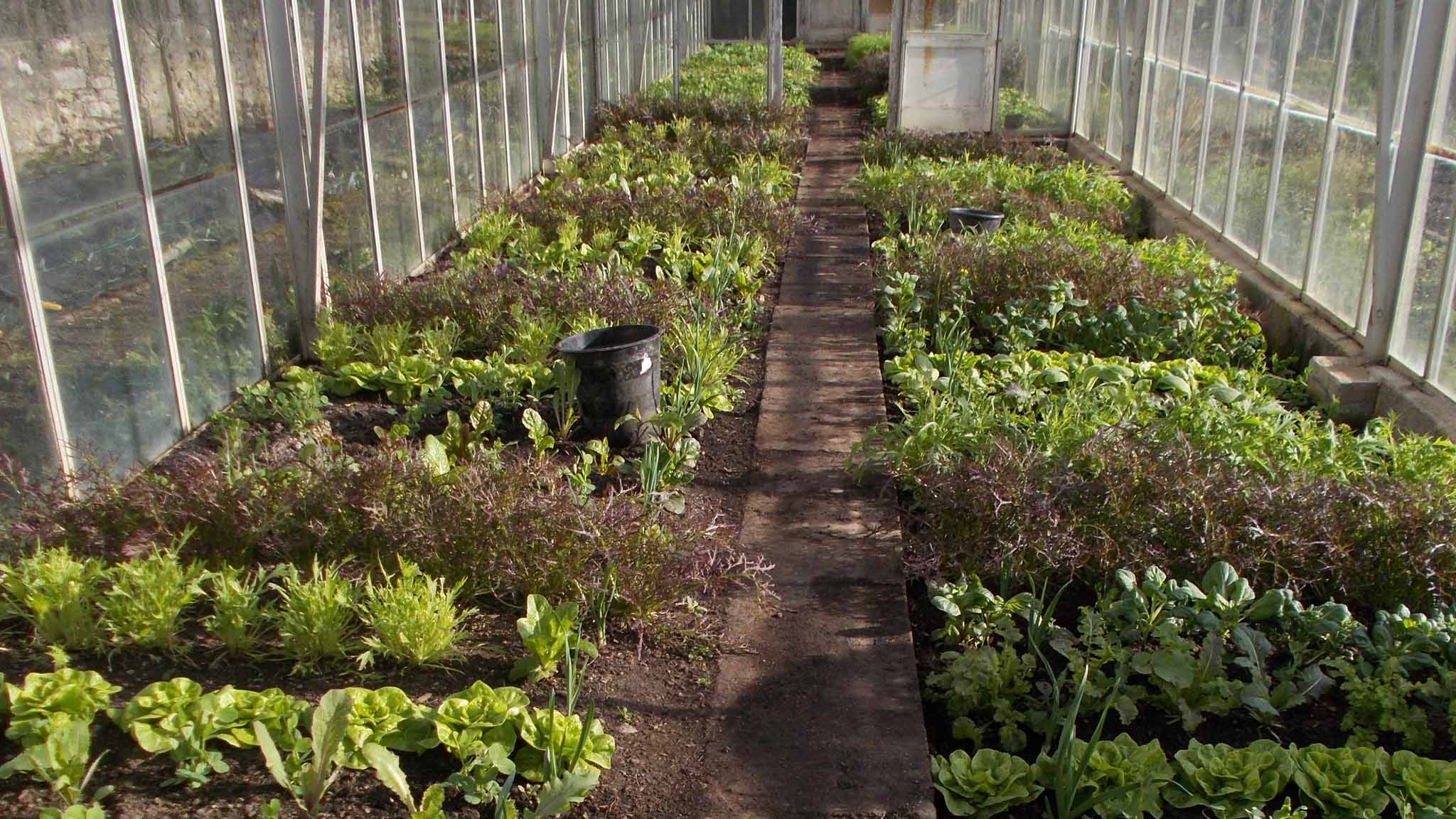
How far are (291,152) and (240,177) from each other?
1.69ft

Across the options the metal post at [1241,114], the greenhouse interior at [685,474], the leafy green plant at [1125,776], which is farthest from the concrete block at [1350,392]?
the leafy green plant at [1125,776]

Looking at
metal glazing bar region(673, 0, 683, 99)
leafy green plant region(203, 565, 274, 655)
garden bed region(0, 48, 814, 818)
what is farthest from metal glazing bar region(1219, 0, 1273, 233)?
metal glazing bar region(673, 0, 683, 99)

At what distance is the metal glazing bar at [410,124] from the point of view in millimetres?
6852

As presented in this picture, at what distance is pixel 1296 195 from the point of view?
6215 mm

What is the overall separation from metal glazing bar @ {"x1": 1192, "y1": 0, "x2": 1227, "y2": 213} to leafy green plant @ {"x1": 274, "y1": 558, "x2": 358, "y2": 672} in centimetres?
692

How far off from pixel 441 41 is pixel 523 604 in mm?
5462

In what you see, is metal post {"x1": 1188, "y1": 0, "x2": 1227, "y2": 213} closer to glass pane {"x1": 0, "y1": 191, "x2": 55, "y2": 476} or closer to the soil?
the soil

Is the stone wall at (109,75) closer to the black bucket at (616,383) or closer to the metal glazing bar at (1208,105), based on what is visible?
the black bucket at (616,383)

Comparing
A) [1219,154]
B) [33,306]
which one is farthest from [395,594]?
[1219,154]

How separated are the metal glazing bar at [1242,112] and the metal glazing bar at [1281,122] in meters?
0.57

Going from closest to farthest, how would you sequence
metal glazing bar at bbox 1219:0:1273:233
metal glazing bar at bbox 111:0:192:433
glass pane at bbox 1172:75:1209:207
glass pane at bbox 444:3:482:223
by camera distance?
1. metal glazing bar at bbox 111:0:192:433
2. metal glazing bar at bbox 1219:0:1273:233
3. glass pane at bbox 444:3:482:223
4. glass pane at bbox 1172:75:1209:207

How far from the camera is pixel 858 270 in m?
7.36

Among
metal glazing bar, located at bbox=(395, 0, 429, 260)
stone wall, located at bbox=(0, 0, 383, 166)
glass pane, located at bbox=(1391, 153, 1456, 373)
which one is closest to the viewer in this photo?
stone wall, located at bbox=(0, 0, 383, 166)

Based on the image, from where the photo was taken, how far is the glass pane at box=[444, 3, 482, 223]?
26.0ft
